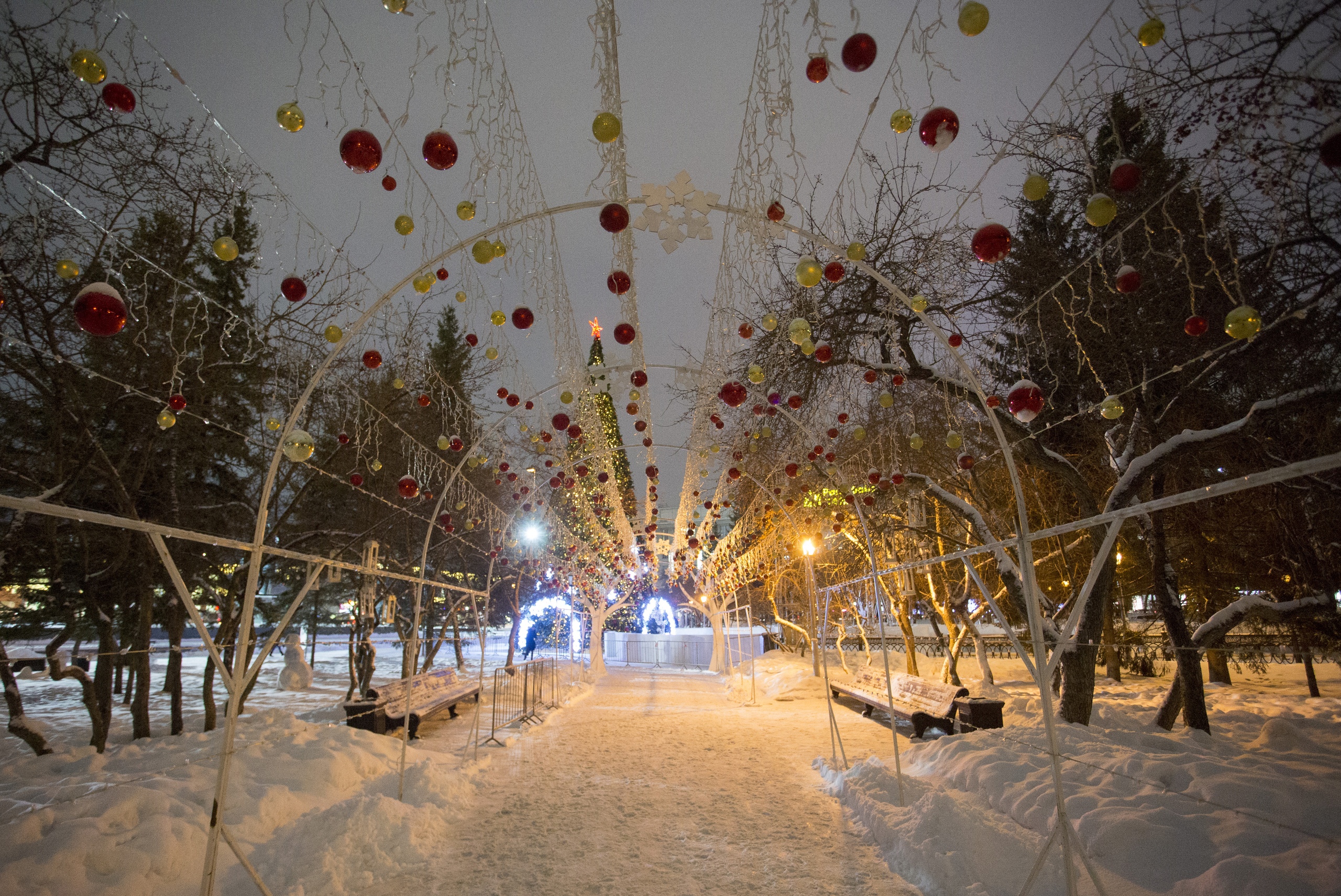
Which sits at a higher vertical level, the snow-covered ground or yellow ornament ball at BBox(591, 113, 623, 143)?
yellow ornament ball at BBox(591, 113, 623, 143)

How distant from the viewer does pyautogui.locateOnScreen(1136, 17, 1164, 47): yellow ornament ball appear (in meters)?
2.32

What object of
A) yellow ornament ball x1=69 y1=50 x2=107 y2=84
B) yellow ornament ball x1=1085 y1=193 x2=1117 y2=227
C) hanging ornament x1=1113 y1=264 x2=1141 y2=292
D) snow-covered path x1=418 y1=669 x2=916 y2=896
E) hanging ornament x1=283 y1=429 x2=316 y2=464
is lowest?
snow-covered path x1=418 y1=669 x2=916 y2=896

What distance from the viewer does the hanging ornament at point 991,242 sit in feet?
9.46

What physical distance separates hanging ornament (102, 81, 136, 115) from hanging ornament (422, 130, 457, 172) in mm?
1139

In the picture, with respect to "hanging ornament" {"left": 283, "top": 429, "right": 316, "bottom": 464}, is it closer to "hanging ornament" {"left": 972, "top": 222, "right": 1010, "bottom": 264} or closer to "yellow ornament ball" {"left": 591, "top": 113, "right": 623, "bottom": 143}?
"yellow ornament ball" {"left": 591, "top": 113, "right": 623, "bottom": 143}

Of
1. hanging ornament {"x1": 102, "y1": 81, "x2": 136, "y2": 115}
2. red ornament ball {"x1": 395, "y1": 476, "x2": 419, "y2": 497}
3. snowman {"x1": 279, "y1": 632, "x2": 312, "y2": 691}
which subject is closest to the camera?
hanging ornament {"x1": 102, "y1": 81, "x2": 136, "y2": 115}

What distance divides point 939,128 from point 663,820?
5.59m

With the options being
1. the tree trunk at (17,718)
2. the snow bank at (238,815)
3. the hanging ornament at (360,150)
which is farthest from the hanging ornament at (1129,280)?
the tree trunk at (17,718)

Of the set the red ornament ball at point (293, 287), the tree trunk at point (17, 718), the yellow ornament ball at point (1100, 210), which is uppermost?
the red ornament ball at point (293, 287)

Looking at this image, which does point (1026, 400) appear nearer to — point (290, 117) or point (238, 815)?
point (290, 117)

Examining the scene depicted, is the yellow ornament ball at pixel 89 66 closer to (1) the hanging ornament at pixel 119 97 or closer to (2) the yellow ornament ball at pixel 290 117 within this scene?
(1) the hanging ornament at pixel 119 97

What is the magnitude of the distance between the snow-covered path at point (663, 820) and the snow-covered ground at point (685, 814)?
26 mm

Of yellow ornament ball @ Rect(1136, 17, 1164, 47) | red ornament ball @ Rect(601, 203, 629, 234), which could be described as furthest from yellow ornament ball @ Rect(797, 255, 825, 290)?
yellow ornament ball @ Rect(1136, 17, 1164, 47)

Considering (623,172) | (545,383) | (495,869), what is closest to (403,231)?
(623,172)
